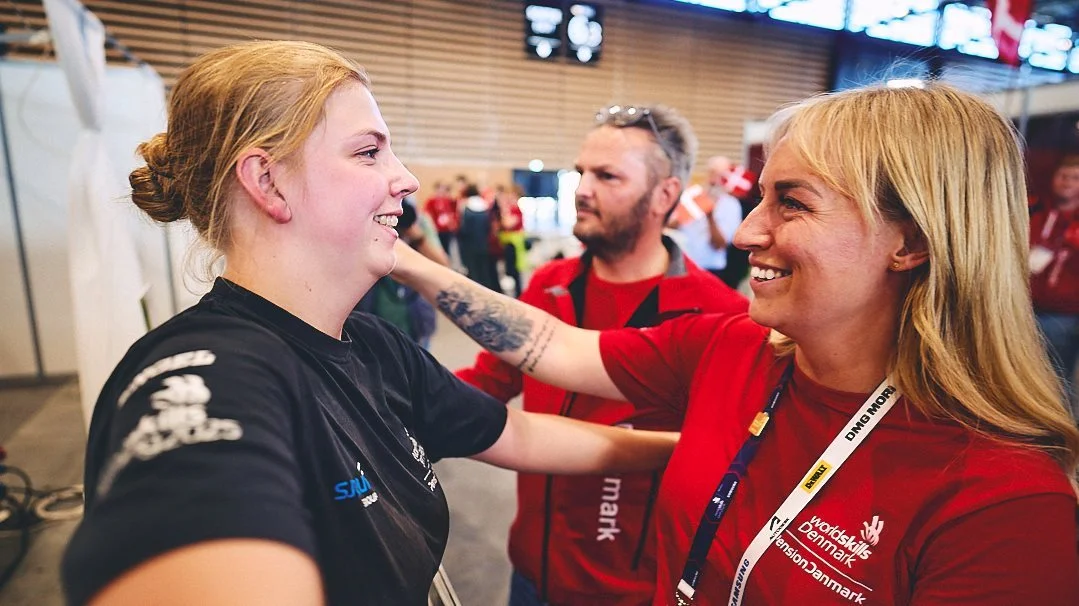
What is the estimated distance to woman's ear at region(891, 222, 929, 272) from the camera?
92 cm

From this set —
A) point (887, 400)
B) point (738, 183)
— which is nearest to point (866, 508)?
point (887, 400)

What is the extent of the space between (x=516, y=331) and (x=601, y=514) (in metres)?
0.53

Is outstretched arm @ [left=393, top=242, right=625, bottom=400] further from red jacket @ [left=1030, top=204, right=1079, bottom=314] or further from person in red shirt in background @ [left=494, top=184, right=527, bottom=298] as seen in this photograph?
person in red shirt in background @ [left=494, top=184, right=527, bottom=298]

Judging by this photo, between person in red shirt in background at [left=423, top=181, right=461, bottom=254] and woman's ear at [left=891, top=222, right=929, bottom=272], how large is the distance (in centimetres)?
763

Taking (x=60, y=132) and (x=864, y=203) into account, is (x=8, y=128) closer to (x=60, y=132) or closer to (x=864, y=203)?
(x=60, y=132)

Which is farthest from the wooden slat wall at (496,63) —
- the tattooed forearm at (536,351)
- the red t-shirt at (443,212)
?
the tattooed forearm at (536,351)

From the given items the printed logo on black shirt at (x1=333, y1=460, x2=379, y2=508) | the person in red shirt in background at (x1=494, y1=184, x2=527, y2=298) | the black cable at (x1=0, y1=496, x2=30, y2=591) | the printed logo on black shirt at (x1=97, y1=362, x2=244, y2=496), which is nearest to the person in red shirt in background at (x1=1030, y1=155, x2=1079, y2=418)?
the printed logo on black shirt at (x1=333, y1=460, x2=379, y2=508)

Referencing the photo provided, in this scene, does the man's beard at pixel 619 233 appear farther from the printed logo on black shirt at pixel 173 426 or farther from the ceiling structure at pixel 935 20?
the ceiling structure at pixel 935 20

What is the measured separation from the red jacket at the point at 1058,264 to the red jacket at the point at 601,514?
3.29 metres

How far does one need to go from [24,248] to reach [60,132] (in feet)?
3.22

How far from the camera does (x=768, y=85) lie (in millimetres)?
10266

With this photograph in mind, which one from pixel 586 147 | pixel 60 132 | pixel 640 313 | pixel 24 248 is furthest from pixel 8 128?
pixel 640 313

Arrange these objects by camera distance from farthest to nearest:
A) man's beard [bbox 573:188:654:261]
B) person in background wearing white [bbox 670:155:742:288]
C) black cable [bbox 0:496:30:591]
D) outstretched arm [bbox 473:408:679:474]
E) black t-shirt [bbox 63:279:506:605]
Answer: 1. person in background wearing white [bbox 670:155:742:288]
2. black cable [bbox 0:496:30:591]
3. man's beard [bbox 573:188:654:261]
4. outstretched arm [bbox 473:408:679:474]
5. black t-shirt [bbox 63:279:506:605]

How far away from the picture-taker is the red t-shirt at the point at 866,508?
728mm
